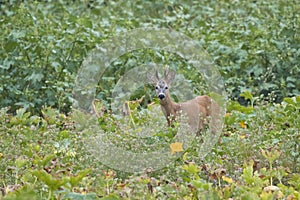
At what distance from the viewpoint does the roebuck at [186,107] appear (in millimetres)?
5797

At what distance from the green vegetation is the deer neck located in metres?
0.14

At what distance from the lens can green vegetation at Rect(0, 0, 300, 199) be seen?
13.6ft

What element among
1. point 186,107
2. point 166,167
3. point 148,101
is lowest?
point 148,101

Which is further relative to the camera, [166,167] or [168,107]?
[168,107]

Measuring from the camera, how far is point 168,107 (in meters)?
5.96

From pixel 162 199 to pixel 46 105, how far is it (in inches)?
117

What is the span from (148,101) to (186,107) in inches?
39.1

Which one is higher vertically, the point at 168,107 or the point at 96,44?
the point at 168,107

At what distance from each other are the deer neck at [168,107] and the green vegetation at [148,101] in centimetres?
14

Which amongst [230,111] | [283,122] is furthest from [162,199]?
[230,111]

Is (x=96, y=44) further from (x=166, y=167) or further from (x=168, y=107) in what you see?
(x=166, y=167)

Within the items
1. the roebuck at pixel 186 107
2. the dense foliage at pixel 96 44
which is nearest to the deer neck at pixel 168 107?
the roebuck at pixel 186 107

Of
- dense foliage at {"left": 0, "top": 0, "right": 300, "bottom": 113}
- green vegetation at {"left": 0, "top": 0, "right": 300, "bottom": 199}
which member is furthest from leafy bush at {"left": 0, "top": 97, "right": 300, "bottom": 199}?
dense foliage at {"left": 0, "top": 0, "right": 300, "bottom": 113}

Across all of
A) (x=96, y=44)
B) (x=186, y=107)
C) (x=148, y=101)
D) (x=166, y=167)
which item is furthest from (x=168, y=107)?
(x=96, y=44)
